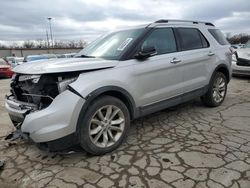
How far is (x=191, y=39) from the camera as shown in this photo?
518 centimetres

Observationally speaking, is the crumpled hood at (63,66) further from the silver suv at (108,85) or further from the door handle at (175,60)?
the door handle at (175,60)

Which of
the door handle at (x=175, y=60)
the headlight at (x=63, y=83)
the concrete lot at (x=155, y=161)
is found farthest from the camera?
the door handle at (x=175, y=60)

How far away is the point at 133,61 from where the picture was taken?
13.1 feet

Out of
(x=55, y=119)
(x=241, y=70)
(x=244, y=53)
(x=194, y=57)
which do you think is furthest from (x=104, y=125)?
(x=244, y=53)

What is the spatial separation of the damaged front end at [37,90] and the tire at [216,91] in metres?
3.32

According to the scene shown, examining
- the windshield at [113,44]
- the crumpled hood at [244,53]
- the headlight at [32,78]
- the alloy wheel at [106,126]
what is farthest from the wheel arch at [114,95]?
the crumpled hood at [244,53]

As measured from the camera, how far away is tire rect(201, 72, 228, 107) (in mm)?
5664

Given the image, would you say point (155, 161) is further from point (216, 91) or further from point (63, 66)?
point (216, 91)

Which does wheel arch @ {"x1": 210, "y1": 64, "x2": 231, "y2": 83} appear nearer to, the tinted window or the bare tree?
the tinted window

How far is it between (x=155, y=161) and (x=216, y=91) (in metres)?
3.10

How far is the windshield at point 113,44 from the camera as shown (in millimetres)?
4137

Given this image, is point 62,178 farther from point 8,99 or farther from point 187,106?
point 187,106

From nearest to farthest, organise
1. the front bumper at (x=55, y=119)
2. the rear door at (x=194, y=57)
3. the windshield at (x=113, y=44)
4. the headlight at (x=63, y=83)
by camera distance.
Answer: the front bumper at (x=55, y=119) < the headlight at (x=63, y=83) < the windshield at (x=113, y=44) < the rear door at (x=194, y=57)

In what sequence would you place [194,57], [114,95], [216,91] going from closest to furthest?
[114,95] → [194,57] → [216,91]
